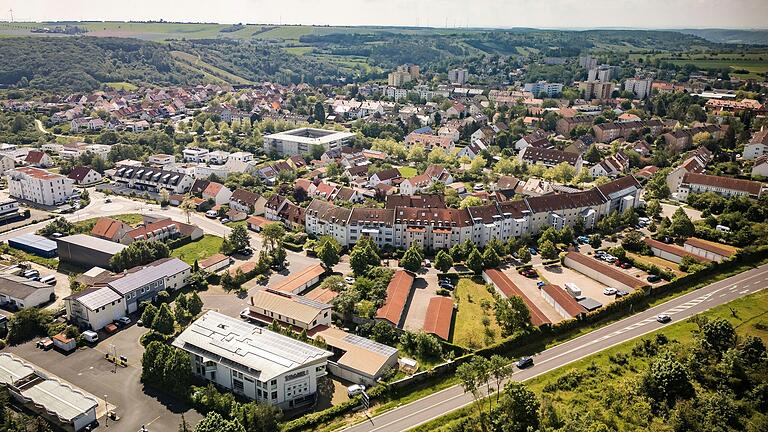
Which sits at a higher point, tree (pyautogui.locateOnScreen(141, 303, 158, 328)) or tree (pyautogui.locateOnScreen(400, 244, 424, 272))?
tree (pyautogui.locateOnScreen(400, 244, 424, 272))

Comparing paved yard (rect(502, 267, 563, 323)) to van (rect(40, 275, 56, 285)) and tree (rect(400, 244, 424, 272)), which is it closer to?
tree (rect(400, 244, 424, 272))

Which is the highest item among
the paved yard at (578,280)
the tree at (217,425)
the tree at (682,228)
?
the tree at (682,228)

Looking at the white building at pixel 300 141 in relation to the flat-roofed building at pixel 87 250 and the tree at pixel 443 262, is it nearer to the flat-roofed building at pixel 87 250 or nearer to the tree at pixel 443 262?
the flat-roofed building at pixel 87 250

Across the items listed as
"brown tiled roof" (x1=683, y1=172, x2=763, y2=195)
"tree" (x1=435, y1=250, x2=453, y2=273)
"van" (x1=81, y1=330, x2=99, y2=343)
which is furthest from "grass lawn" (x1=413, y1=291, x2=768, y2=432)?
"brown tiled roof" (x1=683, y1=172, x2=763, y2=195)

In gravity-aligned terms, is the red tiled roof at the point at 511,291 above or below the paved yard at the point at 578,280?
above

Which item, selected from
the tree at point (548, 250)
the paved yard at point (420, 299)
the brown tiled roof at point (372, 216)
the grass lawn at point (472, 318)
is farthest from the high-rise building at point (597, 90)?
the paved yard at point (420, 299)

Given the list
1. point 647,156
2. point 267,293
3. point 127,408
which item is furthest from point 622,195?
point 127,408

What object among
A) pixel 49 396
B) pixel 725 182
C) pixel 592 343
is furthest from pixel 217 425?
pixel 725 182
